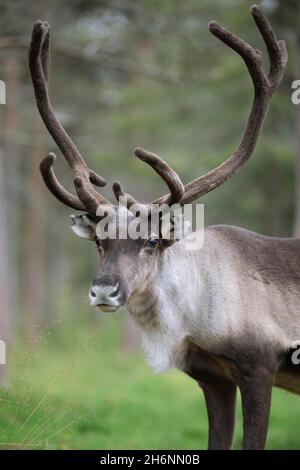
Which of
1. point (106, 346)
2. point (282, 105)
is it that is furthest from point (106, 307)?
point (106, 346)

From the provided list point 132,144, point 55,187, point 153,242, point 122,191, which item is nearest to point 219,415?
point 153,242

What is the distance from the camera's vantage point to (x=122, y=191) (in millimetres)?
5523

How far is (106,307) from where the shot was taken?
195 inches

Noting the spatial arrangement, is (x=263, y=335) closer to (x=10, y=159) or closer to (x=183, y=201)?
(x=183, y=201)

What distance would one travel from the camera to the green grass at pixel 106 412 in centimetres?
582

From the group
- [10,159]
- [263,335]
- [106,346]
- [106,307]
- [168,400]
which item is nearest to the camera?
[106,307]

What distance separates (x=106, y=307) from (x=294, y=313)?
1.57 metres

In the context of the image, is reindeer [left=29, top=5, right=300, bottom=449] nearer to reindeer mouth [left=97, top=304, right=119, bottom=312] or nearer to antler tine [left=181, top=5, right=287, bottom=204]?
antler tine [left=181, top=5, right=287, bottom=204]

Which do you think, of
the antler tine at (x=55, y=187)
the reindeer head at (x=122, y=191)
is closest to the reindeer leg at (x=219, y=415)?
the reindeer head at (x=122, y=191)

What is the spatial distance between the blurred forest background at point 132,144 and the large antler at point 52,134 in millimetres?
1061

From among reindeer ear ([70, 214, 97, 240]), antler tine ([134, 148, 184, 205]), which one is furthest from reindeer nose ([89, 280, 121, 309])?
antler tine ([134, 148, 184, 205])

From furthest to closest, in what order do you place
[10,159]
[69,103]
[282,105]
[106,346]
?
[106,346] → [69,103] → [10,159] → [282,105]

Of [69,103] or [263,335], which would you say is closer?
[263,335]

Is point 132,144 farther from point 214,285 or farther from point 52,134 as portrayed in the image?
point 214,285
